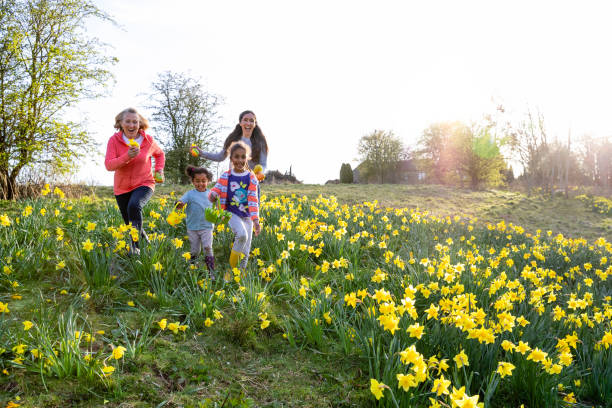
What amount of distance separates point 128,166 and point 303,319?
267 cm

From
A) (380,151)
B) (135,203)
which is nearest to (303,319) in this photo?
(135,203)

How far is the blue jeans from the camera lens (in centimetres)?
406

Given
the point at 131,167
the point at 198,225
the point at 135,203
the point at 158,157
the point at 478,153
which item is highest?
the point at 478,153

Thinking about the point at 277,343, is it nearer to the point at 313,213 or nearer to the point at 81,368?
the point at 81,368

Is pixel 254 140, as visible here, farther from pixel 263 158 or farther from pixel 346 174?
pixel 346 174

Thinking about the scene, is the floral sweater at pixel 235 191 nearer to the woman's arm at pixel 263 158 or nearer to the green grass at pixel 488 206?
the woman's arm at pixel 263 158

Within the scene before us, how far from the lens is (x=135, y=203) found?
4059mm

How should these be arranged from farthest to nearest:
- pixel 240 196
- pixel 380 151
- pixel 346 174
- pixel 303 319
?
pixel 380 151 → pixel 346 174 → pixel 240 196 → pixel 303 319

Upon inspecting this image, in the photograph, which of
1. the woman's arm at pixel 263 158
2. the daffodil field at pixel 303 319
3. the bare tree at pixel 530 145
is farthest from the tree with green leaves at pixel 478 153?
the woman's arm at pixel 263 158

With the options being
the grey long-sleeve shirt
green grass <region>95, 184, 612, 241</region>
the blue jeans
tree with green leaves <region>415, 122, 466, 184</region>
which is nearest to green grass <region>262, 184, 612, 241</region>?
green grass <region>95, 184, 612, 241</region>

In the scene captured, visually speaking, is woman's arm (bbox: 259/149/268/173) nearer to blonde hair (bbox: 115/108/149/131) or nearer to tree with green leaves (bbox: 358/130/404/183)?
blonde hair (bbox: 115/108/149/131)

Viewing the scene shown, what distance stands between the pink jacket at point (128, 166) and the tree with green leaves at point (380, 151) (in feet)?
89.8

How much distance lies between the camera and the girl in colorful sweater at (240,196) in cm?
404

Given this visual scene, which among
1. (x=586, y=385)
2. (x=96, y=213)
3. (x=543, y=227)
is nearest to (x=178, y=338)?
(x=586, y=385)
